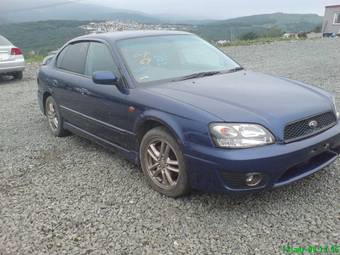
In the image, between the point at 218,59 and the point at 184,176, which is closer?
the point at 184,176

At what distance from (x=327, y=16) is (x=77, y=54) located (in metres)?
48.9

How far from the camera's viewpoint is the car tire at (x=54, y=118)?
18.5 feet

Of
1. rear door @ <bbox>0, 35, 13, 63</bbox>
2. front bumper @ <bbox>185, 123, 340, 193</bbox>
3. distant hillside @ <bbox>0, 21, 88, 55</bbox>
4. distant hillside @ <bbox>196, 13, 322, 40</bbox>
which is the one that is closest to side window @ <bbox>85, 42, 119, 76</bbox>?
front bumper @ <bbox>185, 123, 340, 193</bbox>

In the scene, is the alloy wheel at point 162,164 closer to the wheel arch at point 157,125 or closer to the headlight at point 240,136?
the wheel arch at point 157,125

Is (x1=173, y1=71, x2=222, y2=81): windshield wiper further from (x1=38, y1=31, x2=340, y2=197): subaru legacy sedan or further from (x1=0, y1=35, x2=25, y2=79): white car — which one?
(x1=0, y1=35, x2=25, y2=79): white car

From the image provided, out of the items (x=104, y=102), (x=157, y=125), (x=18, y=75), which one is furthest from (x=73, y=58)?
(x=18, y=75)

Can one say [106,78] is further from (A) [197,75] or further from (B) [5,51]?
(B) [5,51]

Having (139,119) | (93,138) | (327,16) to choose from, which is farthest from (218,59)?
(327,16)

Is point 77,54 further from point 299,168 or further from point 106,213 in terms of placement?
point 299,168

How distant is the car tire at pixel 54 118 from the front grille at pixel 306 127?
3552mm

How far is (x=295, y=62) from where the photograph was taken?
41.1ft

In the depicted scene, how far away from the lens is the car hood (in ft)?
10.3

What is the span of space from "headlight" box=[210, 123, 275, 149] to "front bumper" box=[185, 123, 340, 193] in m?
0.05

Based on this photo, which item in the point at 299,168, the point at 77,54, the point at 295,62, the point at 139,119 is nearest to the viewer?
the point at 299,168
